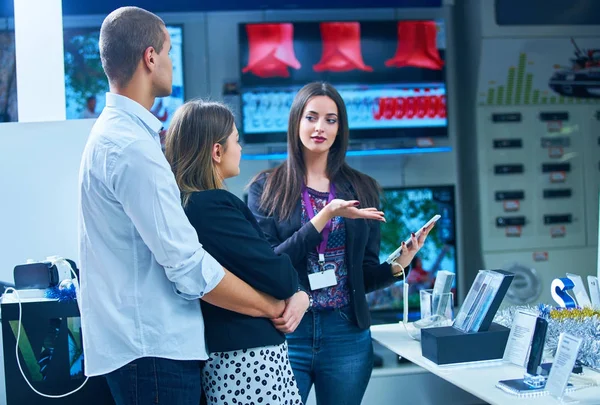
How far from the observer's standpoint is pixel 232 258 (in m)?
1.56

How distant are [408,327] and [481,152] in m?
2.43

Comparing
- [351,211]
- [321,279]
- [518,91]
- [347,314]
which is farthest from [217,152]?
[518,91]

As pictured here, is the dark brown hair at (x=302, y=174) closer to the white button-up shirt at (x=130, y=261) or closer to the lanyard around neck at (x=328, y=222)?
the lanyard around neck at (x=328, y=222)

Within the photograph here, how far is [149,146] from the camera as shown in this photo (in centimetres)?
140

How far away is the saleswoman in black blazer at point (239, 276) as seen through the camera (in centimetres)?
155

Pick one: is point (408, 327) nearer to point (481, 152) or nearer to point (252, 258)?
point (252, 258)

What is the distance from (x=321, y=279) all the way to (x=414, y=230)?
259cm

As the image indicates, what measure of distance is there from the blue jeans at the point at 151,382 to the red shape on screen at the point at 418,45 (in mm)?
3458

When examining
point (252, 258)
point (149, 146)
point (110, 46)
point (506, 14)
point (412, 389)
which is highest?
point (506, 14)

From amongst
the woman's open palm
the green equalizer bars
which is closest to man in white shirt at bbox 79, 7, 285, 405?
the woman's open palm

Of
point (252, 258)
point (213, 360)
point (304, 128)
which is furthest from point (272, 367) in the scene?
point (304, 128)

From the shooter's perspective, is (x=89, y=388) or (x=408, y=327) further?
(x=408, y=327)

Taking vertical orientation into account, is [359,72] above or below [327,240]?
above

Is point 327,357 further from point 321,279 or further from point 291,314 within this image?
point 291,314
